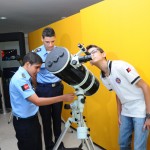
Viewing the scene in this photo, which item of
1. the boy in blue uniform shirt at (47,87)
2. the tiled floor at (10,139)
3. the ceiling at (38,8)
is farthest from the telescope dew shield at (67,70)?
the ceiling at (38,8)

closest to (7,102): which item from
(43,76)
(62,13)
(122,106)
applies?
(62,13)

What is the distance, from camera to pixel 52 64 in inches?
62.8

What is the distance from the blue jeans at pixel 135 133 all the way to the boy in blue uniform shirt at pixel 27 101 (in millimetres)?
583

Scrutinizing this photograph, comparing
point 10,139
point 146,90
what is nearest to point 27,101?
point 146,90

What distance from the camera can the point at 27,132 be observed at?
1.92 m

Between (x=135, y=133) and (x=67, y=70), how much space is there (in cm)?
81

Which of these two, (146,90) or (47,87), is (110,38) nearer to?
(146,90)

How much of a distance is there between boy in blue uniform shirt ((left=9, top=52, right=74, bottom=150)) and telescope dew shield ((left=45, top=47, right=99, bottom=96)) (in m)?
0.15

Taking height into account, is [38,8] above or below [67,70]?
above

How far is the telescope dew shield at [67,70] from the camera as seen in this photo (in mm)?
1559

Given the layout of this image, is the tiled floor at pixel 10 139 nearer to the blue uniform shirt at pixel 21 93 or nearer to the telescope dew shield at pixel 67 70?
the blue uniform shirt at pixel 21 93

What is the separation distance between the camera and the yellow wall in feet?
6.40

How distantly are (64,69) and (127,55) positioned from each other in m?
0.82

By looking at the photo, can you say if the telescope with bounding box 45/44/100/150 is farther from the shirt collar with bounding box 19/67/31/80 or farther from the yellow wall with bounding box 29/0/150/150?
the yellow wall with bounding box 29/0/150/150
